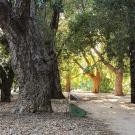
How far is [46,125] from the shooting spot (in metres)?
11.3

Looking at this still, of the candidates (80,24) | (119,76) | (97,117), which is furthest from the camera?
(119,76)

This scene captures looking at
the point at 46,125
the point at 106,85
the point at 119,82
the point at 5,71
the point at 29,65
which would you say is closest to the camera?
the point at 46,125

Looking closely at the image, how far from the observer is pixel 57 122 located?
1194 centimetres

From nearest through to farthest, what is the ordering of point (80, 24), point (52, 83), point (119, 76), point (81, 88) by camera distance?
point (80, 24)
point (52, 83)
point (119, 76)
point (81, 88)

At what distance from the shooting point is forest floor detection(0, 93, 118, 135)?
34.0 ft

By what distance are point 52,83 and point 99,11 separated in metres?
6.57

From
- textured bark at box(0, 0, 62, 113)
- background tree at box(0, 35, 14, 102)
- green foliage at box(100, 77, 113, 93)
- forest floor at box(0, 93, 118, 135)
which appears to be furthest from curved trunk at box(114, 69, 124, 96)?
forest floor at box(0, 93, 118, 135)

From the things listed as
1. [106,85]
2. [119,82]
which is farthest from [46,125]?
[106,85]

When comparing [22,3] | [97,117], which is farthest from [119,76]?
[22,3]

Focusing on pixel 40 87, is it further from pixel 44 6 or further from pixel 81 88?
pixel 81 88

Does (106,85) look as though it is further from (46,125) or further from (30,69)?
(46,125)

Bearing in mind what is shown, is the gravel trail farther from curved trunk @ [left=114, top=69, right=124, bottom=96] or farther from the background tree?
curved trunk @ [left=114, top=69, right=124, bottom=96]

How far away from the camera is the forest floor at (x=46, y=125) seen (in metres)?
10.4

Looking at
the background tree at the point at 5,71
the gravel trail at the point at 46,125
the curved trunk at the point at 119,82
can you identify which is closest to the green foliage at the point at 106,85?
the curved trunk at the point at 119,82
